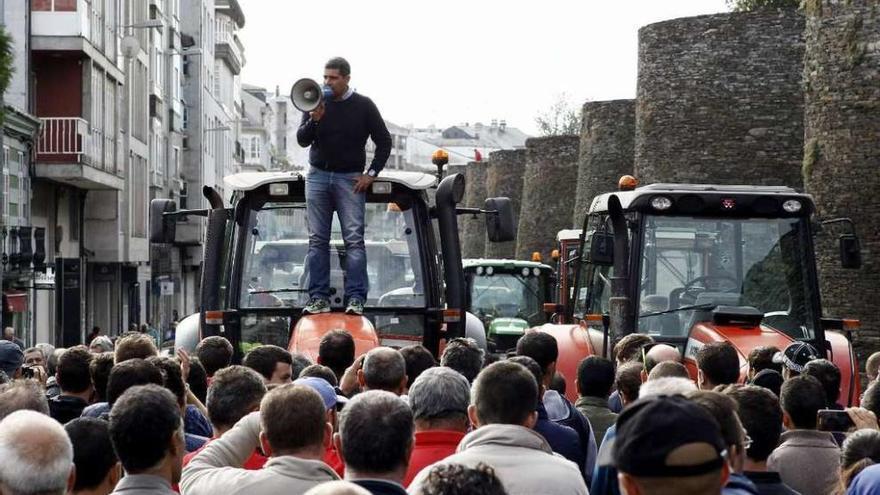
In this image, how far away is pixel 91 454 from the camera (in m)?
6.29

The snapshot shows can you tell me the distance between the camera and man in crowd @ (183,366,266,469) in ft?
24.3

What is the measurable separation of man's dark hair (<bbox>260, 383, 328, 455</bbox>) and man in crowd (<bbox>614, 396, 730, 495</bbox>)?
7.37 ft

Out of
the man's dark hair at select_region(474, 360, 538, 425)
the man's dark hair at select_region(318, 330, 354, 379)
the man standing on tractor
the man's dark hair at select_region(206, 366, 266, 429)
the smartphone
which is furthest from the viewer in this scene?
the man standing on tractor

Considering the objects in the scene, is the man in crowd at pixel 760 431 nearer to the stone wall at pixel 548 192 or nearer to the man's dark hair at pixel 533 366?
the man's dark hair at pixel 533 366

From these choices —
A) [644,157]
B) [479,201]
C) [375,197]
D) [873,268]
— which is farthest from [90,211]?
[479,201]

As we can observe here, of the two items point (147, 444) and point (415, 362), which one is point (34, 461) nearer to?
point (147, 444)

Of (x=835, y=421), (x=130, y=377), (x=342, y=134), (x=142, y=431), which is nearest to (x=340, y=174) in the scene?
(x=342, y=134)

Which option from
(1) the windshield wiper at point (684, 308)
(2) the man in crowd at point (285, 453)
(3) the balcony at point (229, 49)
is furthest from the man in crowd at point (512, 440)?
(3) the balcony at point (229, 49)

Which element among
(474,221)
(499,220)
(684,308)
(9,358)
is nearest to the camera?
(9,358)

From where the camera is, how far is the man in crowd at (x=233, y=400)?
24.3 ft

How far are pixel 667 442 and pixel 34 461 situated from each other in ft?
8.01

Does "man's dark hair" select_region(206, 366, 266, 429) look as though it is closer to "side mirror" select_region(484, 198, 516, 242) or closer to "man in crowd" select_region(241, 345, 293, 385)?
"man in crowd" select_region(241, 345, 293, 385)

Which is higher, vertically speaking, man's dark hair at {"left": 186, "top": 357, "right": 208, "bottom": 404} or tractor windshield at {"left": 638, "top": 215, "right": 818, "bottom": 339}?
tractor windshield at {"left": 638, "top": 215, "right": 818, "bottom": 339}

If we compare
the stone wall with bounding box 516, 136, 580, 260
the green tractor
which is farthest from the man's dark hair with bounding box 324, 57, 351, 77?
the stone wall with bounding box 516, 136, 580, 260
